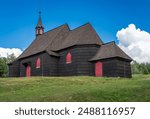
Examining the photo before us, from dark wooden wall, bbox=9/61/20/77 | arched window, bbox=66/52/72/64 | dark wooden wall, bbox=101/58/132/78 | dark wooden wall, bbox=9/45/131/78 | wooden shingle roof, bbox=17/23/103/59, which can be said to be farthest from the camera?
dark wooden wall, bbox=9/61/20/77

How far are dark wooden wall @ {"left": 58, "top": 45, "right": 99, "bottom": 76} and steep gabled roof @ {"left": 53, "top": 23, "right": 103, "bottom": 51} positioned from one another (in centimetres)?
80

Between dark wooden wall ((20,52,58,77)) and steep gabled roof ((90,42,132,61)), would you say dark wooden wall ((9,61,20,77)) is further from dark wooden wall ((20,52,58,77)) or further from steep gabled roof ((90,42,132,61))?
steep gabled roof ((90,42,132,61))

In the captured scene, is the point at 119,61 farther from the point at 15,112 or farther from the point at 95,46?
the point at 15,112

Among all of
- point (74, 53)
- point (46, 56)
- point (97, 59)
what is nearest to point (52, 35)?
point (46, 56)

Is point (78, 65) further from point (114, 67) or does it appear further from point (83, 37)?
point (114, 67)

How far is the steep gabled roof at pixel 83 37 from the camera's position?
36.1 meters

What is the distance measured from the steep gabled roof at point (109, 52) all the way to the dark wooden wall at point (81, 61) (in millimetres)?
961

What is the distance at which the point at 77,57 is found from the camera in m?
35.1

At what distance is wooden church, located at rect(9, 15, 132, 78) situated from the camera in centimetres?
3303

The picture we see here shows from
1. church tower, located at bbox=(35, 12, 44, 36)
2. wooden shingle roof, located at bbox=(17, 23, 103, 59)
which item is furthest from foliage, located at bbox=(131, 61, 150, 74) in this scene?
wooden shingle roof, located at bbox=(17, 23, 103, 59)

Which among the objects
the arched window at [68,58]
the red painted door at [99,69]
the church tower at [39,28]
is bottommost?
the red painted door at [99,69]

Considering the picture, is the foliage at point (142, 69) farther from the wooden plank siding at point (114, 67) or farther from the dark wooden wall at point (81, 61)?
the dark wooden wall at point (81, 61)

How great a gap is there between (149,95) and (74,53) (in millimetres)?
21390

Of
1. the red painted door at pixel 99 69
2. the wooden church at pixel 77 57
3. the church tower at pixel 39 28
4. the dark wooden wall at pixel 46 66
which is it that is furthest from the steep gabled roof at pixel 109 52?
the church tower at pixel 39 28
